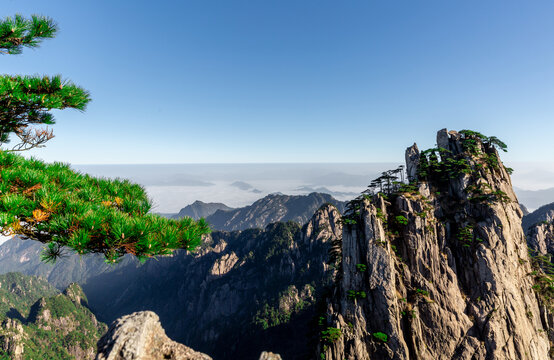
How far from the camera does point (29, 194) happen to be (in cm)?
479

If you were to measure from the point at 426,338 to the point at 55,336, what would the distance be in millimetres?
266601

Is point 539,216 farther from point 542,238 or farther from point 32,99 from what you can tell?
point 32,99

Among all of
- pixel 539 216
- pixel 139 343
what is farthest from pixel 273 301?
pixel 539 216

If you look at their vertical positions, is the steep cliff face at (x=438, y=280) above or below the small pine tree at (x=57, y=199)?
below

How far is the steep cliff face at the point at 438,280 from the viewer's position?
34438 mm

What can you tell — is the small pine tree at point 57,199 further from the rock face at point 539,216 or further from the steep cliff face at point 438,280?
the rock face at point 539,216

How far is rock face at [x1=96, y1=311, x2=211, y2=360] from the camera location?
407 centimetres

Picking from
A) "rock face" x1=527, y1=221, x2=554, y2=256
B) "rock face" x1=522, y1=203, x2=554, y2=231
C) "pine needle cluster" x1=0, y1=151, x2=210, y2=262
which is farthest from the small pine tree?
"rock face" x1=522, y1=203, x2=554, y2=231

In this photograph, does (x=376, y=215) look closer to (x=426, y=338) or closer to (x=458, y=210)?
(x=458, y=210)

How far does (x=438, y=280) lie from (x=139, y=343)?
149 feet

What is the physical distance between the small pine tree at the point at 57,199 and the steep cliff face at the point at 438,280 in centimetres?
3976

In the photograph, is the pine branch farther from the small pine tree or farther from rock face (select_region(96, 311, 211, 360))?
rock face (select_region(96, 311, 211, 360))

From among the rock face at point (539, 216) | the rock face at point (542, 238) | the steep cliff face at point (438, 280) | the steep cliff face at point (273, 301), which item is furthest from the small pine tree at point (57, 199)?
the rock face at point (539, 216)

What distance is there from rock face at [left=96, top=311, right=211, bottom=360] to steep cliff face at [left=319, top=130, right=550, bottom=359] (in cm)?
3940
